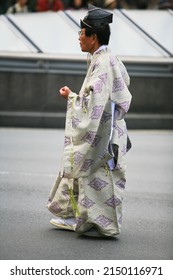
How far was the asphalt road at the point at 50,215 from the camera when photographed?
27.1 ft

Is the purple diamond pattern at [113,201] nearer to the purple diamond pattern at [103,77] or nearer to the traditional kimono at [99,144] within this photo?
the traditional kimono at [99,144]

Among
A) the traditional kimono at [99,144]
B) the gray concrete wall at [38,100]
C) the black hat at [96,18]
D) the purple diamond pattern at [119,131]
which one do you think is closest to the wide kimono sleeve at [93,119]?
the traditional kimono at [99,144]

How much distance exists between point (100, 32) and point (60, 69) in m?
10.5

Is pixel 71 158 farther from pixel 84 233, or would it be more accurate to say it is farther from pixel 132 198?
pixel 132 198

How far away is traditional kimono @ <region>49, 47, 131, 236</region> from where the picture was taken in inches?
334

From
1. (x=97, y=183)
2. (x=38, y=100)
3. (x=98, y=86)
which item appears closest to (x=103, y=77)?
(x=98, y=86)

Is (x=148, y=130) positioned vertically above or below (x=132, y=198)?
below

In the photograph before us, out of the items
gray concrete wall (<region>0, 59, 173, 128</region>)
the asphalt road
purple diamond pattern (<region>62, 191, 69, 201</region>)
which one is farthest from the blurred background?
purple diamond pattern (<region>62, 191, 69, 201</region>)

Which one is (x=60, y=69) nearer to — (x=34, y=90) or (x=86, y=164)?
(x=34, y=90)

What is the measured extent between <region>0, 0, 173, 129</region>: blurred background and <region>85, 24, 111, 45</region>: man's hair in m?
10.0

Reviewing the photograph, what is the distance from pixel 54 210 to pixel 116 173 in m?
0.64

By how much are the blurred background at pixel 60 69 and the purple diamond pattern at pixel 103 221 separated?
10090 mm

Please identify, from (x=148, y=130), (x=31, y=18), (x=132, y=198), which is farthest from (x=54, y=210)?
(x=31, y=18)

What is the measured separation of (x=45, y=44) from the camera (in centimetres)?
1980
